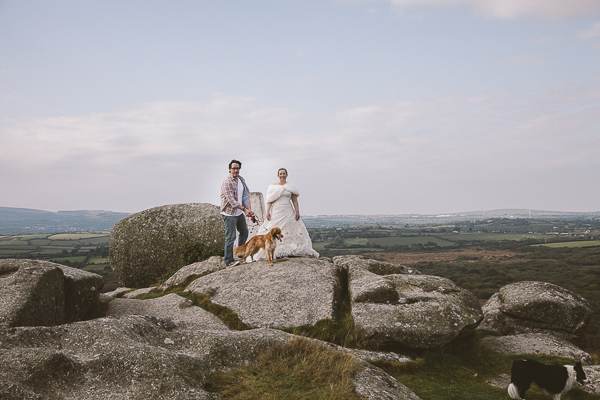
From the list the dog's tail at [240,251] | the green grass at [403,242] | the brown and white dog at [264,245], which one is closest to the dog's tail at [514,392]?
the brown and white dog at [264,245]

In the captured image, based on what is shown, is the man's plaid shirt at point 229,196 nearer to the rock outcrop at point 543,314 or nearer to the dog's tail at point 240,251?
the dog's tail at point 240,251

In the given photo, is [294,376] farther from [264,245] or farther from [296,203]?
[296,203]

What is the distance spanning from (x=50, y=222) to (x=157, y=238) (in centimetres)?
12508


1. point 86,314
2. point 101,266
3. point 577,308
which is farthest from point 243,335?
point 101,266

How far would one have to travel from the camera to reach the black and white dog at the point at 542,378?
755 centimetres

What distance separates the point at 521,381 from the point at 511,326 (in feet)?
25.8

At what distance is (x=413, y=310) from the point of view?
10.1 metres

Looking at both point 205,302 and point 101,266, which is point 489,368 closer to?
point 205,302

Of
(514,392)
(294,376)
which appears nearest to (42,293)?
(294,376)

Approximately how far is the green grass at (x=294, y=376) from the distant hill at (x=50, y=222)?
89742 millimetres

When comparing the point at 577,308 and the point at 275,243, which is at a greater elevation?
the point at 275,243

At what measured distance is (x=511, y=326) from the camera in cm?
1422

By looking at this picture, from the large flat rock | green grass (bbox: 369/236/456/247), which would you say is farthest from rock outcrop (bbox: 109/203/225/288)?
green grass (bbox: 369/236/456/247)

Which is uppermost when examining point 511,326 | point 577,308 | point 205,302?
point 205,302
